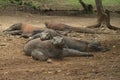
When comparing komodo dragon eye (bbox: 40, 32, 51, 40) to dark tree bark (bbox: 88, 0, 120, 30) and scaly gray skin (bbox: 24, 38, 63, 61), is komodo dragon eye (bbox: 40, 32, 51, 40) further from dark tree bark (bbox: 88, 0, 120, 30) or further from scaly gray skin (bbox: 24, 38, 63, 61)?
dark tree bark (bbox: 88, 0, 120, 30)

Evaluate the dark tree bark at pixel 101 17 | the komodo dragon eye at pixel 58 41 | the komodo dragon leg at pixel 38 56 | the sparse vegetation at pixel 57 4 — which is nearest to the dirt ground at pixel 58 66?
the komodo dragon leg at pixel 38 56

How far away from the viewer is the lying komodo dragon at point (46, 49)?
25.2ft

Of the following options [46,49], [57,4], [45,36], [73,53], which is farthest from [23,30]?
[57,4]

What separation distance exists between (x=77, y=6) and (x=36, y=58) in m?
11.9

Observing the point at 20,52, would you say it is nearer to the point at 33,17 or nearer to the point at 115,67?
the point at 115,67

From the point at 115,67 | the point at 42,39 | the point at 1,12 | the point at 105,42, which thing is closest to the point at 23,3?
the point at 1,12

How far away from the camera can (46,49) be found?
25.8ft

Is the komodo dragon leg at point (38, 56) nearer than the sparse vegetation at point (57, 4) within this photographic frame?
Yes

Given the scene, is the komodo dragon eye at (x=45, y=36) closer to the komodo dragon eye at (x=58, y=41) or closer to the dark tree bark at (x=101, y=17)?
the komodo dragon eye at (x=58, y=41)

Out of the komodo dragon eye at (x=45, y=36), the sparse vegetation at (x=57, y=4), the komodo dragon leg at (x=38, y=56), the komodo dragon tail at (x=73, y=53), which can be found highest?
the komodo dragon eye at (x=45, y=36)

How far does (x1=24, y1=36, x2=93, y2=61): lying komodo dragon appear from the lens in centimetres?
767

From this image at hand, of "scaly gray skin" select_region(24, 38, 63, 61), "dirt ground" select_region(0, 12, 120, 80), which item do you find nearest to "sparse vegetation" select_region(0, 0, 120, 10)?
"dirt ground" select_region(0, 12, 120, 80)

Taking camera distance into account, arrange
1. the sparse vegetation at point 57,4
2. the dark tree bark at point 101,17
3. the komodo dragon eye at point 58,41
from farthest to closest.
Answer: the sparse vegetation at point 57,4 < the dark tree bark at point 101,17 < the komodo dragon eye at point 58,41

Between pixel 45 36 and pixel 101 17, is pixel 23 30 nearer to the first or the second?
pixel 101 17
